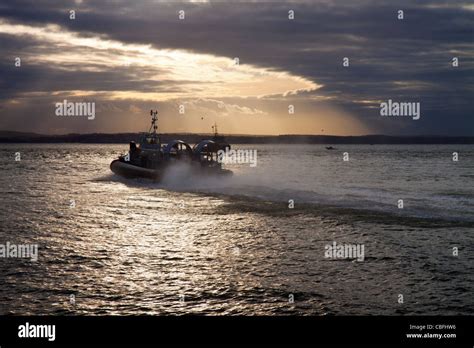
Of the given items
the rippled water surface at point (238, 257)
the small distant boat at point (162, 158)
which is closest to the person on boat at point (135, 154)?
the small distant boat at point (162, 158)

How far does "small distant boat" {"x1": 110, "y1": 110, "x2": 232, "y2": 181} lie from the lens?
48.7m

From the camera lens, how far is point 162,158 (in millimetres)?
49844

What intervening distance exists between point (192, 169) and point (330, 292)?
36044mm

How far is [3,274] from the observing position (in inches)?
589

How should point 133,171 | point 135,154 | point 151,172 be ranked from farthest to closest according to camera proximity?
point 135,154
point 133,171
point 151,172

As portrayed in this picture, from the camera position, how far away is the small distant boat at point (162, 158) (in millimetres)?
48737

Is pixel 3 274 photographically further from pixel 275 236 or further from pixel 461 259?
pixel 461 259
